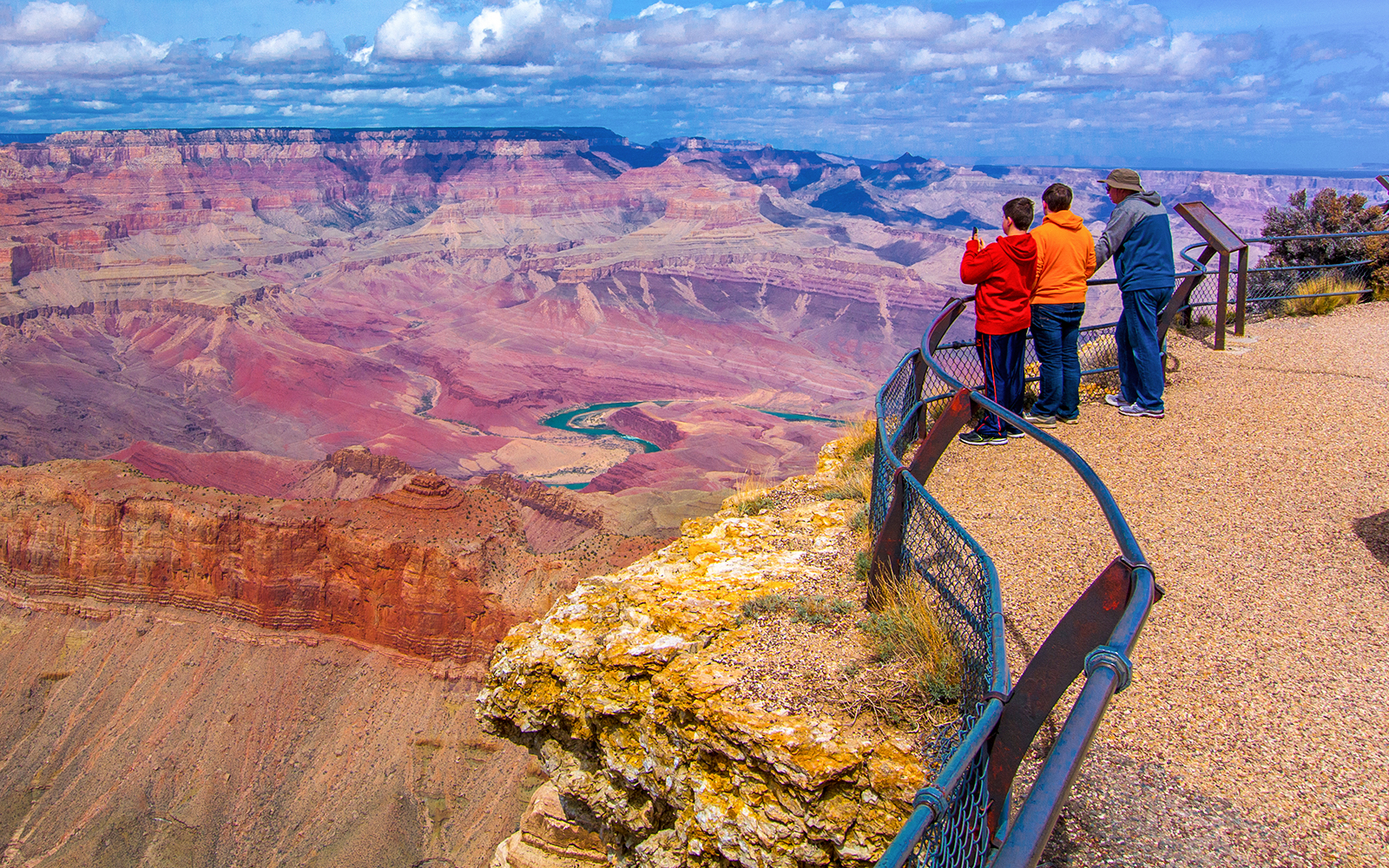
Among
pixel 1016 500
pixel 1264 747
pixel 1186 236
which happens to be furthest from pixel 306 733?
pixel 1186 236

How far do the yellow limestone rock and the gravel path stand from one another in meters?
0.89

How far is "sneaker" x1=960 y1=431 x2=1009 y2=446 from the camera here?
21.6ft

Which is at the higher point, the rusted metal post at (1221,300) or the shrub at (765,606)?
the rusted metal post at (1221,300)

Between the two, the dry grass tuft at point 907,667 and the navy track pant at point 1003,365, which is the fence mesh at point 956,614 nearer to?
the dry grass tuft at point 907,667

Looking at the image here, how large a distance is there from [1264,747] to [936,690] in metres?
1.27

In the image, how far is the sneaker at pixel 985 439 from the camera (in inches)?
259

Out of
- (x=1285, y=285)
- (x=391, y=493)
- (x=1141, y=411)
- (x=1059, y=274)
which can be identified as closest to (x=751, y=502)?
(x=1059, y=274)

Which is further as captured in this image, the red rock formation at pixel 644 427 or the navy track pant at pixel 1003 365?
the red rock formation at pixel 644 427

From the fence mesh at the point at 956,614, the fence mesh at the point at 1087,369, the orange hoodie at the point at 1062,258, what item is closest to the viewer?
the fence mesh at the point at 956,614

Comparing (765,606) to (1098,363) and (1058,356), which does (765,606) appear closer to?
(1058,356)

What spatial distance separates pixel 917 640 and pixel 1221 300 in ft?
23.2

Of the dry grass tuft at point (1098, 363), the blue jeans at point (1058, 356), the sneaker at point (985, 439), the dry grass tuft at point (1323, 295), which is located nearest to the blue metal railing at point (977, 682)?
the sneaker at point (985, 439)

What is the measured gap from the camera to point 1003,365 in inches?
252

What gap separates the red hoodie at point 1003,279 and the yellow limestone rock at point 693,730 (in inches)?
71.3
